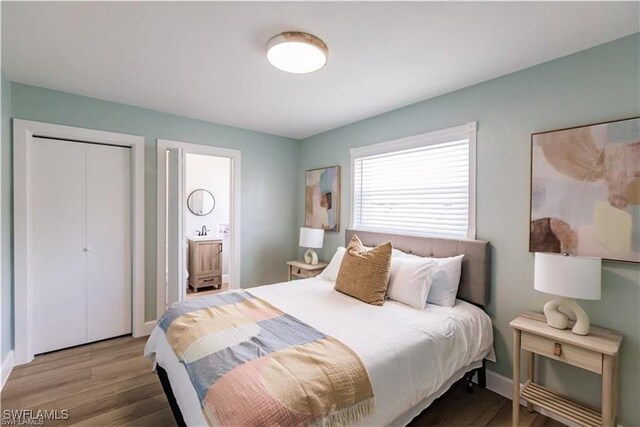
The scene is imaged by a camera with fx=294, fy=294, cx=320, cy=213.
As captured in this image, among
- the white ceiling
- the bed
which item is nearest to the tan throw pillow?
the bed

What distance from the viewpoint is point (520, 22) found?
167 centimetres

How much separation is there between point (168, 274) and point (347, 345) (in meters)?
2.46

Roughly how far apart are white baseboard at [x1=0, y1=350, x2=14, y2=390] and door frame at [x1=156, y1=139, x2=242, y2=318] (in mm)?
1156

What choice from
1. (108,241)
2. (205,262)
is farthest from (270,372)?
(205,262)

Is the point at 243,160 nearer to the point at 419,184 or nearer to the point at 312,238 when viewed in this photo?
the point at 312,238

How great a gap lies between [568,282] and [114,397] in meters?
3.12

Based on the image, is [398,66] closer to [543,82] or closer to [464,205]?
[543,82]

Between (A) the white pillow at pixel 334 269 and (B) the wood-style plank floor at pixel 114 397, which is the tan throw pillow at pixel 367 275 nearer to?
(A) the white pillow at pixel 334 269

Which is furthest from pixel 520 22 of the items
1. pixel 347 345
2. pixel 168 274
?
pixel 168 274

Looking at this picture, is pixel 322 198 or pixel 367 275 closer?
pixel 367 275

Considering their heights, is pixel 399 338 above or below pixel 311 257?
below

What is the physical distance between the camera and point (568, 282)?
167 centimetres

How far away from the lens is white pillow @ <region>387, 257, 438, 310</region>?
226 centimetres

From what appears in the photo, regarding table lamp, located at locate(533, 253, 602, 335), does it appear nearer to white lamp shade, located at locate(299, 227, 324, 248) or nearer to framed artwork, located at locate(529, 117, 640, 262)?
framed artwork, located at locate(529, 117, 640, 262)
